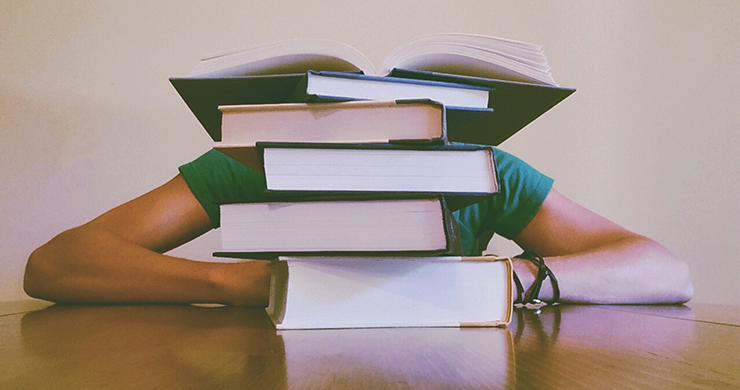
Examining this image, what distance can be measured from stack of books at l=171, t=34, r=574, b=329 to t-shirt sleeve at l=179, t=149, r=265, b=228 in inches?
20.9

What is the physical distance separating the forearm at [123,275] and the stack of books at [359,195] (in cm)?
27

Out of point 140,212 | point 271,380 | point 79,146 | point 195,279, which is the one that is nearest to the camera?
point 271,380

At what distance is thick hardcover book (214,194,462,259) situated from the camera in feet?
1.50

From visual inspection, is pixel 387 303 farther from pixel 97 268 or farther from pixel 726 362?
pixel 97 268

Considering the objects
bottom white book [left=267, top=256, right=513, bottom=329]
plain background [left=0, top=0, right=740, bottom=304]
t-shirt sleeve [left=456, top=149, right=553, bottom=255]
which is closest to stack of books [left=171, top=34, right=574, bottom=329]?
bottom white book [left=267, top=256, right=513, bottom=329]

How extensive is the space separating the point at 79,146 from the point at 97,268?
658 mm

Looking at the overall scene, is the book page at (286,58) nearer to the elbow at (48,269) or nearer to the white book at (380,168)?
the white book at (380,168)

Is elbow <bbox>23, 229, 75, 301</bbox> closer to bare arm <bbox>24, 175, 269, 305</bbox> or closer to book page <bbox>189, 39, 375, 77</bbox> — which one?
bare arm <bbox>24, 175, 269, 305</bbox>

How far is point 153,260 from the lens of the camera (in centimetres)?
81

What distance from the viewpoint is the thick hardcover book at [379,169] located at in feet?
1.47

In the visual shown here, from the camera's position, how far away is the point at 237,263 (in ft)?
2.59

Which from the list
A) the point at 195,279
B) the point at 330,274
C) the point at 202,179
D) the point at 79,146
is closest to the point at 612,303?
the point at 330,274

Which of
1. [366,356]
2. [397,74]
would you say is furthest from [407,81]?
[366,356]

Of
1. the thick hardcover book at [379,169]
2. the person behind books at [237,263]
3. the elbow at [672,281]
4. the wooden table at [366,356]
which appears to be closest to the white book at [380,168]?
the thick hardcover book at [379,169]
